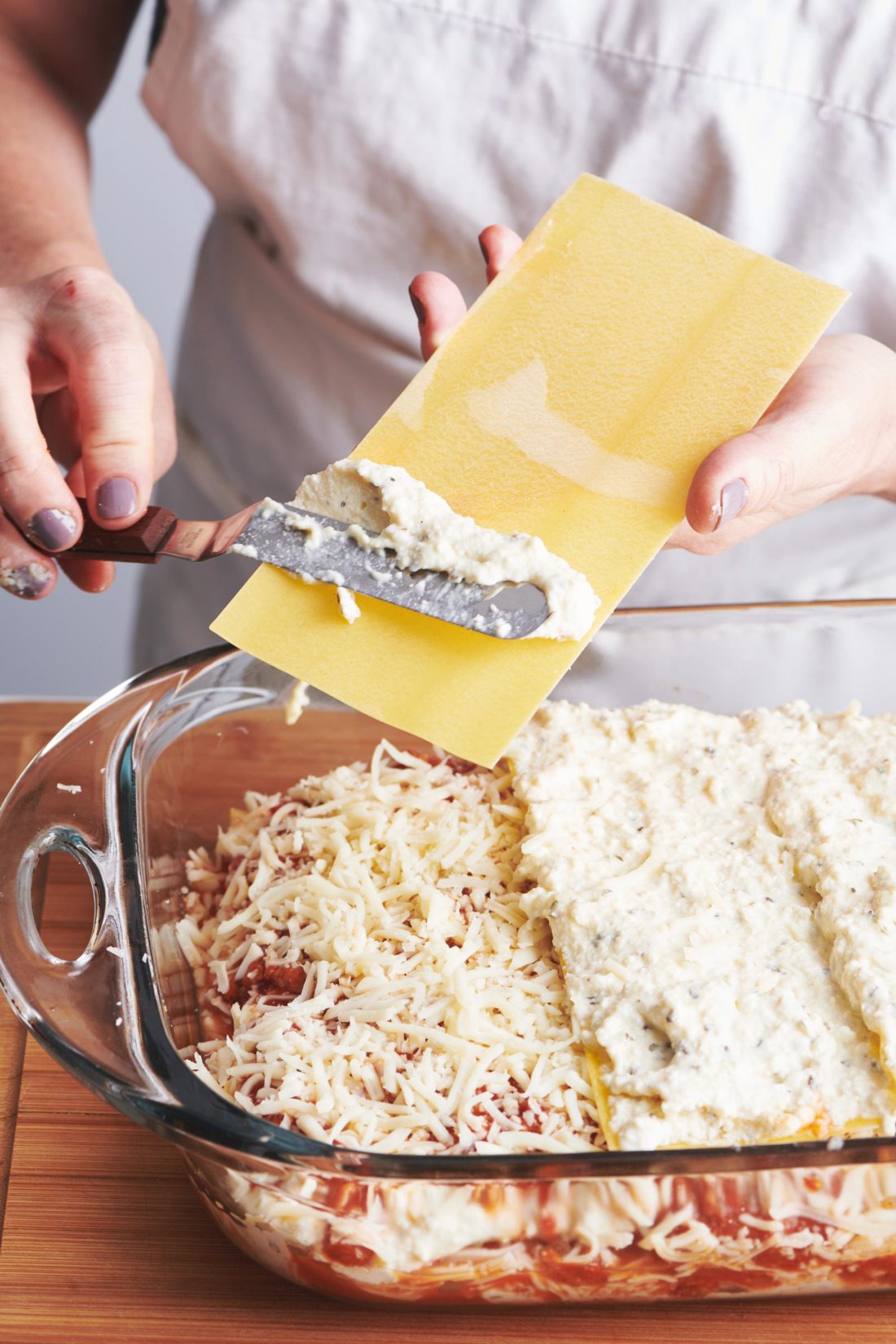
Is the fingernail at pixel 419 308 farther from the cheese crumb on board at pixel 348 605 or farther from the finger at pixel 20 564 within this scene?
the finger at pixel 20 564

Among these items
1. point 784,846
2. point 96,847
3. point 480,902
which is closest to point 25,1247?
point 96,847

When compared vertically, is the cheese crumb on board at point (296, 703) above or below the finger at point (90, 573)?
below

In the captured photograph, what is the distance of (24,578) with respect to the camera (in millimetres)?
1002

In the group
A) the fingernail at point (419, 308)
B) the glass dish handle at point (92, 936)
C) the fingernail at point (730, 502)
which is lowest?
the glass dish handle at point (92, 936)

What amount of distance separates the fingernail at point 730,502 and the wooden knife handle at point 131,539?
42cm

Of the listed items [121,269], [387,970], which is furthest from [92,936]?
[121,269]

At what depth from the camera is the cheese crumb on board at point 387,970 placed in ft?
3.00

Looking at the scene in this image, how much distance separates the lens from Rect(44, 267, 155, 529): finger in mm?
973

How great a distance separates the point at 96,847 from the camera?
105cm

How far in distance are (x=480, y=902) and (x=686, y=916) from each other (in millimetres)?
177

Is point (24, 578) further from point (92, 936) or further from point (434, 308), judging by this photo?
point (434, 308)

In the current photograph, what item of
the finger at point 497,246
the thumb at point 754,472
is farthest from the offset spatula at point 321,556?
the finger at point 497,246

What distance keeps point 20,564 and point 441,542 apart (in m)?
0.34

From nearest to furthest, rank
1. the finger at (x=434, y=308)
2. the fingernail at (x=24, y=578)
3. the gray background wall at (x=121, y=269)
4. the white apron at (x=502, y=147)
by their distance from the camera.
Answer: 1. the fingernail at (x=24, y=578)
2. the finger at (x=434, y=308)
3. the white apron at (x=502, y=147)
4. the gray background wall at (x=121, y=269)
